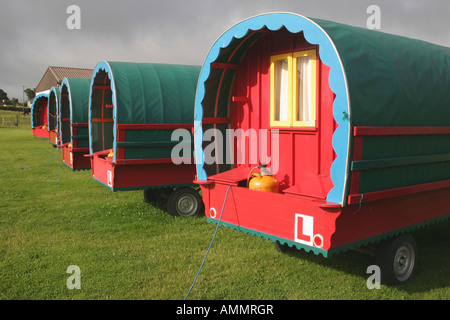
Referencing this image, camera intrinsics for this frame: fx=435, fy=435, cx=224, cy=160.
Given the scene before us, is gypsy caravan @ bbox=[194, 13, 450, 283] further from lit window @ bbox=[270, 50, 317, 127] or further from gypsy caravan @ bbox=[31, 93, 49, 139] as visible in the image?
gypsy caravan @ bbox=[31, 93, 49, 139]

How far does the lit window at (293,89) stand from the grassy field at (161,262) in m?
1.92

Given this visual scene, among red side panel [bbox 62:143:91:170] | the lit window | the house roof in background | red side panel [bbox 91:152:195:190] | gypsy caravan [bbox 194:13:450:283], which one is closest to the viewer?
gypsy caravan [bbox 194:13:450:283]

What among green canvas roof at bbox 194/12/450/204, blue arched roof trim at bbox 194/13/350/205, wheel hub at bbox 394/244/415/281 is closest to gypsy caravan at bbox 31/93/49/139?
green canvas roof at bbox 194/12/450/204

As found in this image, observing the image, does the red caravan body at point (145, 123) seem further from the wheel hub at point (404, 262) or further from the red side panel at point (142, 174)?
the wheel hub at point (404, 262)

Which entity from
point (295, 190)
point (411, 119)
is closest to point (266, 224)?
point (295, 190)

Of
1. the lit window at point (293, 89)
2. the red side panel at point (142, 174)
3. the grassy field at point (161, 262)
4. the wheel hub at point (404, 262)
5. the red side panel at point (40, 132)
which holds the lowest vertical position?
the grassy field at point (161, 262)

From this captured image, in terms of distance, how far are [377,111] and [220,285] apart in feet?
8.74

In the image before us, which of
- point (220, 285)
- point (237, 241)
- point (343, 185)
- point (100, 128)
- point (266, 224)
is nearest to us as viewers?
point (343, 185)

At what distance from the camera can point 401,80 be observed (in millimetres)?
4648

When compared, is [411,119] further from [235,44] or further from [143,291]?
[143,291]

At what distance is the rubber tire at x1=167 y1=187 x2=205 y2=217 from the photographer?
27.7ft

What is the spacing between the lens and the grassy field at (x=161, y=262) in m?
4.99

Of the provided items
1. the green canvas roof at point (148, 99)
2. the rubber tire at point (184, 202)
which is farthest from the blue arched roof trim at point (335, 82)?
the rubber tire at point (184, 202)

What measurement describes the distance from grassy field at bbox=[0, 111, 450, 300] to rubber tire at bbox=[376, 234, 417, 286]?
10 cm
